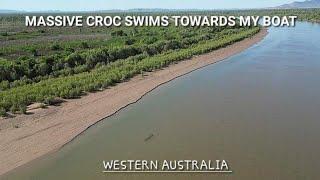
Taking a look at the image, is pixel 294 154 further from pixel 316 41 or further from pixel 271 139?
pixel 316 41

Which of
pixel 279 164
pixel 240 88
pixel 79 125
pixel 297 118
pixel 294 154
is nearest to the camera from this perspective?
pixel 279 164

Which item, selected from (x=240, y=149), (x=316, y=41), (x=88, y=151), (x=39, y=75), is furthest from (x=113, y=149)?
(x=316, y=41)

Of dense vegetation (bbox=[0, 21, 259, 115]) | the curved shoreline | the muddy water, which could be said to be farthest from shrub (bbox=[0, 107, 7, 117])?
the muddy water

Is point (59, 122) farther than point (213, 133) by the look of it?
Yes

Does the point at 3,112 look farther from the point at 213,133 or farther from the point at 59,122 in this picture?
the point at 213,133

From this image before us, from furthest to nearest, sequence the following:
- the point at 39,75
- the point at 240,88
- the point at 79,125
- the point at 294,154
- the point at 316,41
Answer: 1. the point at 316,41
2. the point at 39,75
3. the point at 240,88
4. the point at 79,125
5. the point at 294,154

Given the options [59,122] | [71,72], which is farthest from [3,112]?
[71,72]
